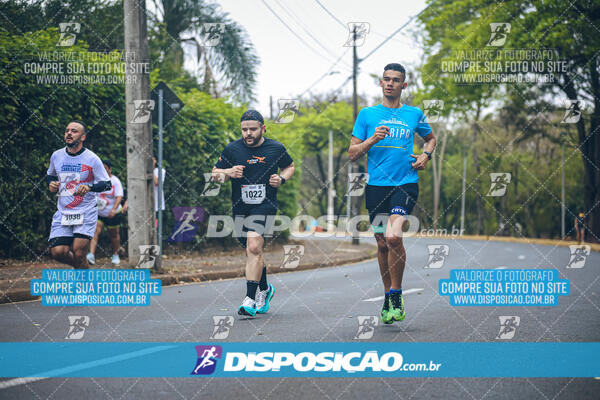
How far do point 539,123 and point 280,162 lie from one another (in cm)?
2795

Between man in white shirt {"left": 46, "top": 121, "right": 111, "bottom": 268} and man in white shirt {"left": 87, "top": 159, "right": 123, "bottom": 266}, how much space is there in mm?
3364

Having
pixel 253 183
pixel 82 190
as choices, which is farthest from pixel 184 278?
pixel 253 183

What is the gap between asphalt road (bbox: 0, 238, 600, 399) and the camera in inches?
148

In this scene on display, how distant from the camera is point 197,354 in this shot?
4703 mm

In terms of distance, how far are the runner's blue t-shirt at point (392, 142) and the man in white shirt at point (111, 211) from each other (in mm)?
6181

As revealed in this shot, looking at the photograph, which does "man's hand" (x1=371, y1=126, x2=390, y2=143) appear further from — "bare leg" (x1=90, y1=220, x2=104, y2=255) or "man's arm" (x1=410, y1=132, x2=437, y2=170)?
"bare leg" (x1=90, y1=220, x2=104, y2=255)

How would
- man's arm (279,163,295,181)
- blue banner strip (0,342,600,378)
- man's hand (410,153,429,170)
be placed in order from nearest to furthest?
1. blue banner strip (0,342,600,378)
2. man's hand (410,153,429,170)
3. man's arm (279,163,295,181)

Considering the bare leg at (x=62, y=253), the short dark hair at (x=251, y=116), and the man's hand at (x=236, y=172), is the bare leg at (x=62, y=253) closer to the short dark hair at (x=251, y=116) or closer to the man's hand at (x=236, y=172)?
the man's hand at (x=236, y=172)

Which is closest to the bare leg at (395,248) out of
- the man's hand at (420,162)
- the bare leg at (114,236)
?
the man's hand at (420,162)

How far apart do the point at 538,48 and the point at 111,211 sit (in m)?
18.3

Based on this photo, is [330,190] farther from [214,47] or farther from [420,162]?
[420,162]

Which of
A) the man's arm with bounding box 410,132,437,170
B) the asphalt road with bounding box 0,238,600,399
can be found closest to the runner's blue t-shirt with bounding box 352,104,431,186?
the man's arm with bounding box 410,132,437,170

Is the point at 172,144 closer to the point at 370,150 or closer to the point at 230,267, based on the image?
the point at 230,267

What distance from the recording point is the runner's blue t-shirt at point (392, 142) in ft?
19.5
